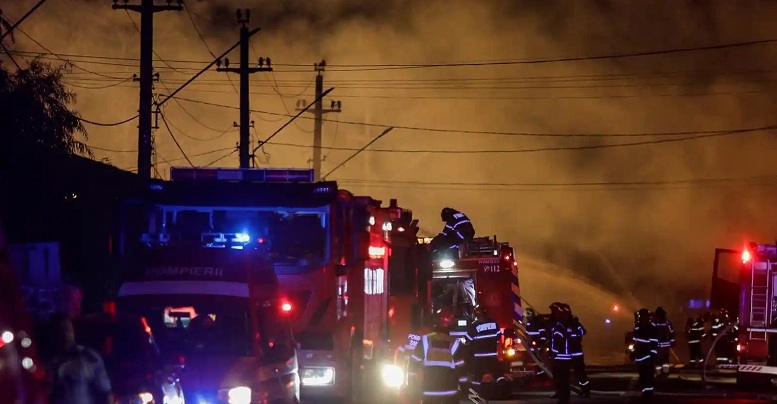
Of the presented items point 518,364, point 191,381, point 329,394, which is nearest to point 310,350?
point 329,394

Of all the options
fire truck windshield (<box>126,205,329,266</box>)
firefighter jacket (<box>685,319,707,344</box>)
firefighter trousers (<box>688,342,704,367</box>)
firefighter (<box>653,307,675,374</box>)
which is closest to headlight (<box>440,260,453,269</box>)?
firefighter (<box>653,307,675,374</box>)

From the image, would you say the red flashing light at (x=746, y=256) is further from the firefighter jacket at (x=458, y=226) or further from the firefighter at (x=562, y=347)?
the firefighter jacket at (x=458, y=226)

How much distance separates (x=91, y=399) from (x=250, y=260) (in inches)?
139

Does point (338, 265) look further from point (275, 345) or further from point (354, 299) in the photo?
point (275, 345)

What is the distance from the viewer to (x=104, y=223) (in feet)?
83.6

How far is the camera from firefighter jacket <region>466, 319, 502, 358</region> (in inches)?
633

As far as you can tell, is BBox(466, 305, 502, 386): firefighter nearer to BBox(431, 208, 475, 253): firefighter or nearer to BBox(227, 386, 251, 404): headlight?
BBox(431, 208, 475, 253): firefighter

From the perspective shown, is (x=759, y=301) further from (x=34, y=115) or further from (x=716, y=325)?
(x=34, y=115)

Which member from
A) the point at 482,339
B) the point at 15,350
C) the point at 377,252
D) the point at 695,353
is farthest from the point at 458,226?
the point at 15,350

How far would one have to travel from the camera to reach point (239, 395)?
35.6ft

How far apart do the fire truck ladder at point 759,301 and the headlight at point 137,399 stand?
47.3 feet

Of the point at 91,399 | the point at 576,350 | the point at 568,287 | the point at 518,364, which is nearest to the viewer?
the point at 91,399

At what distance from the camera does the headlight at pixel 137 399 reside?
32.5 ft

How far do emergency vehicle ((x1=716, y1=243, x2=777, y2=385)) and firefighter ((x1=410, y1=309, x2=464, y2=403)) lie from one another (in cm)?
914
